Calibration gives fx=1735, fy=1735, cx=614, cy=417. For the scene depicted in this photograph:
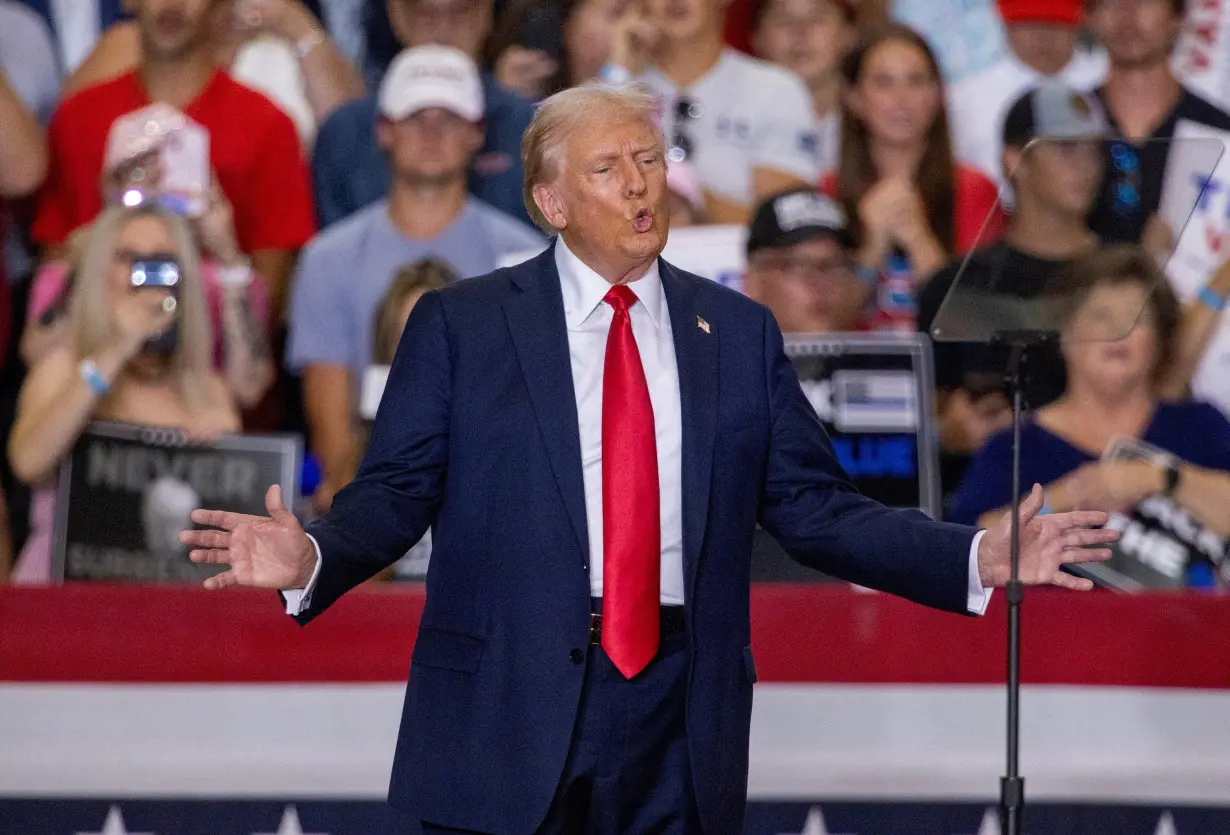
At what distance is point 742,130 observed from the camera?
513 cm

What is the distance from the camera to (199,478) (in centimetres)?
426

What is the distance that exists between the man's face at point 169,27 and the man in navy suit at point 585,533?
117 inches

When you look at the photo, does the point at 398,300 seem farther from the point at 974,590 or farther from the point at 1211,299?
the point at 974,590

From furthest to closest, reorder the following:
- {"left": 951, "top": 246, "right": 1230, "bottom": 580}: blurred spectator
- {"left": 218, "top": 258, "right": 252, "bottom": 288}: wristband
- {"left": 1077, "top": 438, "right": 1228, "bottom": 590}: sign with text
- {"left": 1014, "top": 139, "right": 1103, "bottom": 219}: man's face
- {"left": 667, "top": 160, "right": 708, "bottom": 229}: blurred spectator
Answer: {"left": 667, "top": 160, "right": 708, "bottom": 229}: blurred spectator, {"left": 218, "top": 258, "right": 252, "bottom": 288}: wristband, {"left": 951, "top": 246, "right": 1230, "bottom": 580}: blurred spectator, {"left": 1077, "top": 438, "right": 1228, "bottom": 590}: sign with text, {"left": 1014, "top": 139, "right": 1103, "bottom": 219}: man's face

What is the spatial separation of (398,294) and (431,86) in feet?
2.14

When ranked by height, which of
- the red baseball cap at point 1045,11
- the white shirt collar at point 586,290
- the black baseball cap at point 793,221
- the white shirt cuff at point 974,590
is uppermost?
the red baseball cap at point 1045,11

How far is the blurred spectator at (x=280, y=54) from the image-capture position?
17.3 ft

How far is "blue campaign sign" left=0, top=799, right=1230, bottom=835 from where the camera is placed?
306 centimetres

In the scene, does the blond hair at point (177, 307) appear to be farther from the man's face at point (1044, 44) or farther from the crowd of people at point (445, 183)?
the man's face at point (1044, 44)

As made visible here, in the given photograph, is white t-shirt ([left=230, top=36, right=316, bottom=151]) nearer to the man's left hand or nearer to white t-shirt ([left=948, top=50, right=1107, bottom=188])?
white t-shirt ([left=948, top=50, right=1107, bottom=188])

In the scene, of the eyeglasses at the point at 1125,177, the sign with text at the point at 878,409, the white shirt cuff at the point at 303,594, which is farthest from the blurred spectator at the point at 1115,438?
the white shirt cuff at the point at 303,594

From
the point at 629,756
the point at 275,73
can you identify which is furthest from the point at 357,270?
the point at 629,756

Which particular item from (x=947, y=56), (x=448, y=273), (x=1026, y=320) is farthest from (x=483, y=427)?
(x=947, y=56)

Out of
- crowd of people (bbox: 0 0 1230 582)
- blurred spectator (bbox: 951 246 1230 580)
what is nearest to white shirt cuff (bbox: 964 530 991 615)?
blurred spectator (bbox: 951 246 1230 580)
